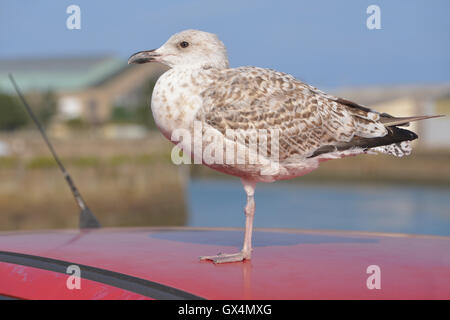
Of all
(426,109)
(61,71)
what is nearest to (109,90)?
(61,71)

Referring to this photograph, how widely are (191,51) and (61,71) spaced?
3729 inches

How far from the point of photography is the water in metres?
41.3

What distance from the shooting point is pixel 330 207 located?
49062mm

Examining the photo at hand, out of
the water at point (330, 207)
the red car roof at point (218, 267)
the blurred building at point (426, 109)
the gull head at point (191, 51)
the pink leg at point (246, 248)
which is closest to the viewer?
the red car roof at point (218, 267)

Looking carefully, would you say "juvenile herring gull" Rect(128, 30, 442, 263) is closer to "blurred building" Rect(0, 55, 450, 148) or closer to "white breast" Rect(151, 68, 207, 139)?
"white breast" Rect(151, 68, 207, 139)

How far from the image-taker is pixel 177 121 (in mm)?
4402

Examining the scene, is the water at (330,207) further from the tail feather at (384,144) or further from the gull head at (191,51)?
the gull head at (191,51)

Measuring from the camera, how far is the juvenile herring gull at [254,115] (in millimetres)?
4418

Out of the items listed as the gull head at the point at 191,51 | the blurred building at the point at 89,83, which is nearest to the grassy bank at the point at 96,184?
the gull head at the point at 191,51

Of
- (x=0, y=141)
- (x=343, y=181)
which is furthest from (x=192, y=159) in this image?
(x=343, y=181)

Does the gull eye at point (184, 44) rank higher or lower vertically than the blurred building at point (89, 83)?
lower

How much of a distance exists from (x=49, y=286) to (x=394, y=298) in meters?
1.63

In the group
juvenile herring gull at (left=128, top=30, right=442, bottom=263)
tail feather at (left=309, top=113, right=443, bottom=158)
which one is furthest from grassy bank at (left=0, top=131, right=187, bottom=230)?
tail feather at (left=309, top=113, right=443, bottom=158)
